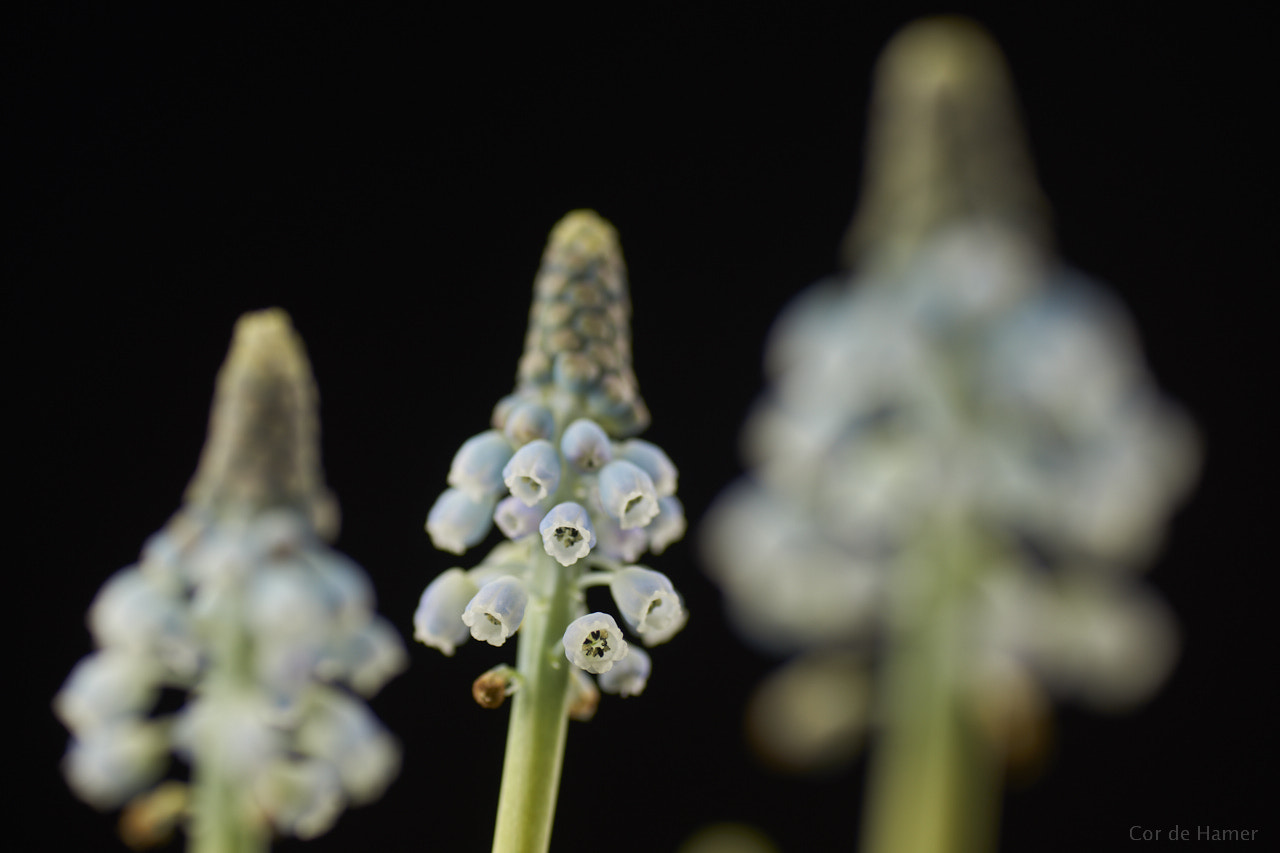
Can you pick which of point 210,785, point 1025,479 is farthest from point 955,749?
point 210,785

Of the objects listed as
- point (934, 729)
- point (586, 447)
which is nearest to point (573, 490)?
point (586, 447)

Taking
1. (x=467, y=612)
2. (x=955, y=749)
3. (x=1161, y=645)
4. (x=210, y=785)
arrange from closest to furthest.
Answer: (x=467, y=612) → (x=210, y=785) → (x=955, y=749) → (x=1161, y=645)

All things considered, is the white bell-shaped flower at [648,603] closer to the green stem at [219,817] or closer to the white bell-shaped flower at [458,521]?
the white bell-shaped flower at [458,521]

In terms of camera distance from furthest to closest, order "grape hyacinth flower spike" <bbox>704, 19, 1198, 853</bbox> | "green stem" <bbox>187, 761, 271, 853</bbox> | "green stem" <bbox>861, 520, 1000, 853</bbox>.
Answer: "grape hyacinth flower spike" <bbox>704, 19, 1198, 853</bbox> → "green stem" <bbox>861, 520, 1000, 853</bbox> → "green stem" <bbox>187, 761, 271, 853</bbox>

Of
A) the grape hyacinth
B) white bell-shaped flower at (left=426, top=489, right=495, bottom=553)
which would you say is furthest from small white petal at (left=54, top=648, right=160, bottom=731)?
white bell-shaped flower at (left=426, top=489, right=495, bottom=553)

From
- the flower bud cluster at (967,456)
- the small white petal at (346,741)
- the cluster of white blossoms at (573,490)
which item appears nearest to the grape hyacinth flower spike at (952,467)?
the flower bud cluster at (967,456)

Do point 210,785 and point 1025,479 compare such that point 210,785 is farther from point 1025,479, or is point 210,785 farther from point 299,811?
point 1025,479

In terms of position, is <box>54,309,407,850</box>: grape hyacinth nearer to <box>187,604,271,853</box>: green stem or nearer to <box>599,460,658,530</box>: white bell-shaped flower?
<box>187,604,271,853</box>: green stem
